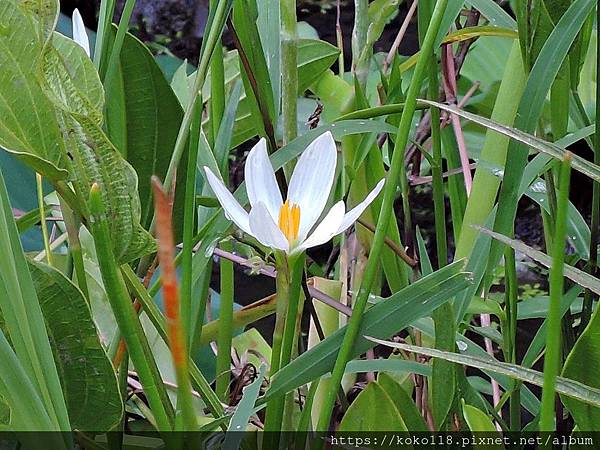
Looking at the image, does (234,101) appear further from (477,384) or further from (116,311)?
(477,384)

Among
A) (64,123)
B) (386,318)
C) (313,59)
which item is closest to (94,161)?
(64,123)

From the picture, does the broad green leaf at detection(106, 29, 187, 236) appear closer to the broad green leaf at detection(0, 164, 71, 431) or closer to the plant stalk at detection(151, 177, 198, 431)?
the broad green leaf at detection(0, 164, 71, 431)

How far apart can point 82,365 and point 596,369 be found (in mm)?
201

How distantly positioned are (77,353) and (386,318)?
0.13m

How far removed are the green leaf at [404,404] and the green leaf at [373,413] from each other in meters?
0.03

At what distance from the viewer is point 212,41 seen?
31 centimetres

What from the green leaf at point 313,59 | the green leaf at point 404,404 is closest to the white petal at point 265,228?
the green leaf at point 404,404

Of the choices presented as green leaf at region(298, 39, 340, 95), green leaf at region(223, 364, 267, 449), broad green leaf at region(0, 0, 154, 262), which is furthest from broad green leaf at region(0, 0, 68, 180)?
green leaf at region(298, 39, 340, 95)

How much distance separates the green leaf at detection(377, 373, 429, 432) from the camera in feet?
1.11

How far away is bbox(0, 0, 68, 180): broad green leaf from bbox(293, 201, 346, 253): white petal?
0.09 meters

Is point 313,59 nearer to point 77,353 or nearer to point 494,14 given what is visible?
point 494,14

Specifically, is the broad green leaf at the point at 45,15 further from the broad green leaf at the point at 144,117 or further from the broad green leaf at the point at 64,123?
the broad green leaf at the point at 144,117

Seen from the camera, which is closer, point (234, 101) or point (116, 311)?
point (116, 311)

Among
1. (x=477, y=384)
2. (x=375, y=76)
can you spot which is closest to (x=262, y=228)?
(x=477, y=384)
